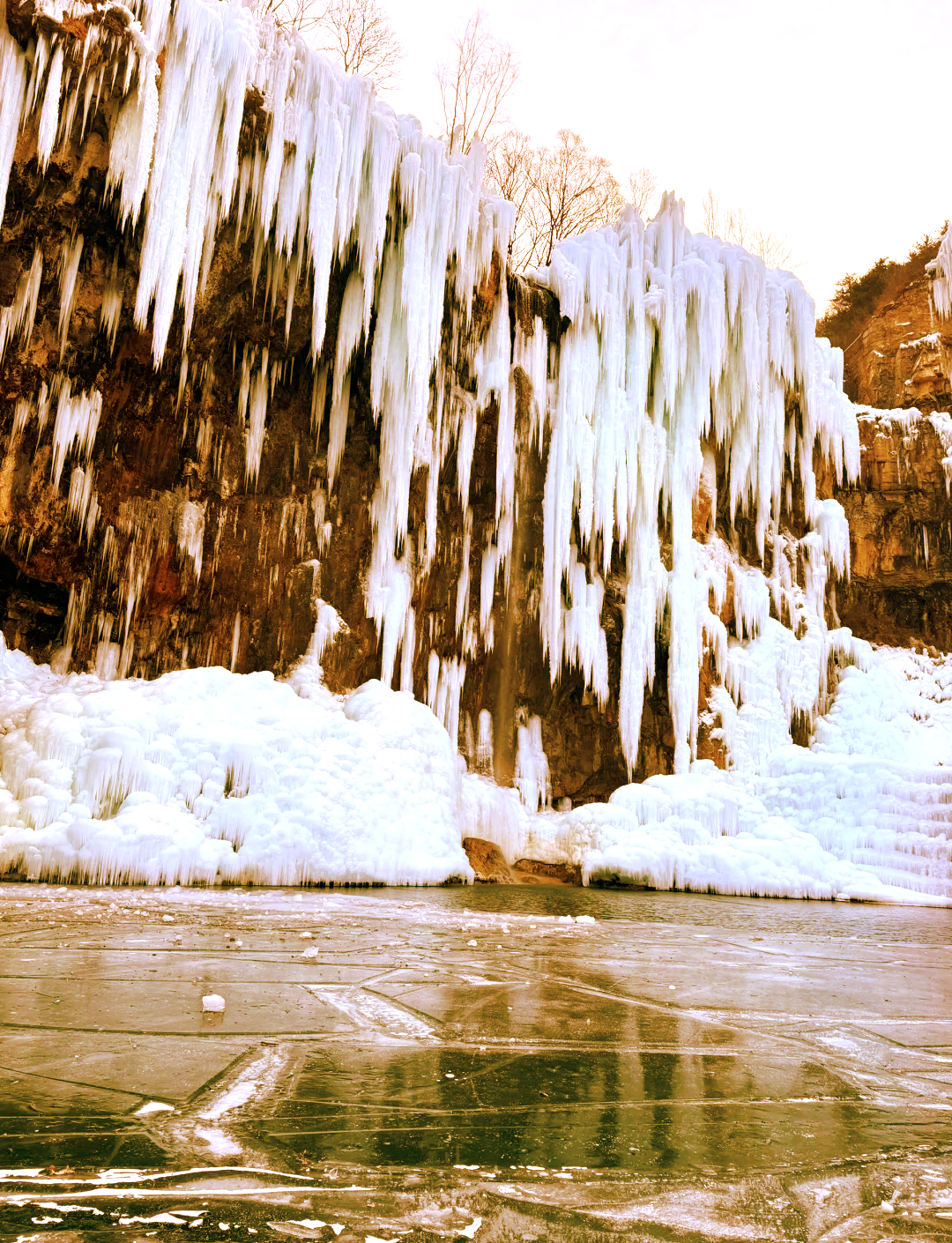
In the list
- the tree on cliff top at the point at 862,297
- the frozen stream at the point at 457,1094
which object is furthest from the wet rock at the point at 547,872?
the tree on cliff top at the point at 862,297

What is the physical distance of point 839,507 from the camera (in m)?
16.9

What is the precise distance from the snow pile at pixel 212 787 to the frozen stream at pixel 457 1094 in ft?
12.9

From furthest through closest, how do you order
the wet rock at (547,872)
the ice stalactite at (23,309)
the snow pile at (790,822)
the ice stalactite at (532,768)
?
the ice stalactite at (532,768)
the wet rock at (547,872)
the snow pile at (790,822)
the ice stalactite at (23,309)

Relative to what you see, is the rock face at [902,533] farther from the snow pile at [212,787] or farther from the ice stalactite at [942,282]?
the snow pile at [212,787]

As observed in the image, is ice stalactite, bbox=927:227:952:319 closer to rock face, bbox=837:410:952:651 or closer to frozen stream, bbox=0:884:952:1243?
rock face, bbox=837:410:952:651

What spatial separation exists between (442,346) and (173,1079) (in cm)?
1200

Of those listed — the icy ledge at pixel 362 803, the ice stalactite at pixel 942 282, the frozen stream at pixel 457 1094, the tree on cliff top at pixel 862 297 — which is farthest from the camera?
the tree on cliff top at pixel 862 297

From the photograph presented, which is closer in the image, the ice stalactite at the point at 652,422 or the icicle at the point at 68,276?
the icicle at the point at 68,276

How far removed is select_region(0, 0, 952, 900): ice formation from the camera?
8.99 metres

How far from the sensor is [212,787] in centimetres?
884

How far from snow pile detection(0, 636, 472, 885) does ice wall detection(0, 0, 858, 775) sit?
2.42m

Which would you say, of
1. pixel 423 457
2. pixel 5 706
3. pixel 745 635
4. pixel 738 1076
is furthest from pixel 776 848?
pixel 738 1076

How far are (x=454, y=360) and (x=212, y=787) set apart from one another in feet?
22.9

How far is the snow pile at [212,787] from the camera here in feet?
26.7
